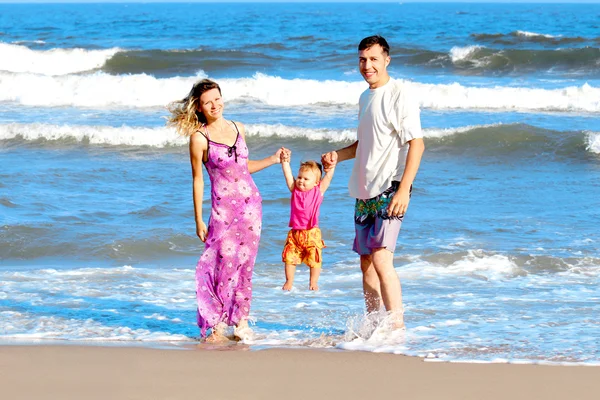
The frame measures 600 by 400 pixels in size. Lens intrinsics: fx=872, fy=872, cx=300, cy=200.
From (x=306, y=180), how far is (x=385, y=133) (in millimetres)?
847

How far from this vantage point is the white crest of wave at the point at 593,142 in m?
13.0

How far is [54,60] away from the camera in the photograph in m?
30.7

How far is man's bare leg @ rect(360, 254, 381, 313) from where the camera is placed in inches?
202

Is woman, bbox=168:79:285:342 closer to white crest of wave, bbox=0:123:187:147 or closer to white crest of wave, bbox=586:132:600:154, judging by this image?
white crest of wave, bbox=0:123:187:147

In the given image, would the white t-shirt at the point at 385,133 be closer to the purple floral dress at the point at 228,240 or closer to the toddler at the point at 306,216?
the toddler at the point at 306,216

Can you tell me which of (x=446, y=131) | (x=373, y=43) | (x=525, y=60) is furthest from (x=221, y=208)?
(x=525, y=60)

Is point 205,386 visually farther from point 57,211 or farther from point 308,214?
point 57,211

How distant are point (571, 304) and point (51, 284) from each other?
12.6 feet

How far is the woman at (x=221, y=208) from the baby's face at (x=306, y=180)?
0.95 feet

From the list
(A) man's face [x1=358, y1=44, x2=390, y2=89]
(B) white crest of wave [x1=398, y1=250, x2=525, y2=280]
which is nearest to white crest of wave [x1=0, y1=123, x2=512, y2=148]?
(B) white crest of wave [x1=398, y1=250, x2=525, y2=280]

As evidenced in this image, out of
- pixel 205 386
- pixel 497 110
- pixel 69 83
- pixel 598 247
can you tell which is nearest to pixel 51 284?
pixel 205 386

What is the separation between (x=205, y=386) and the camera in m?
4.34

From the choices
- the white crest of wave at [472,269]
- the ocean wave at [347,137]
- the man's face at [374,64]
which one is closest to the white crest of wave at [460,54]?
the ocean wave at [347,137]

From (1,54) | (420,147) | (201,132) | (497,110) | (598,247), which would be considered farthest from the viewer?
Result: (1,54)
